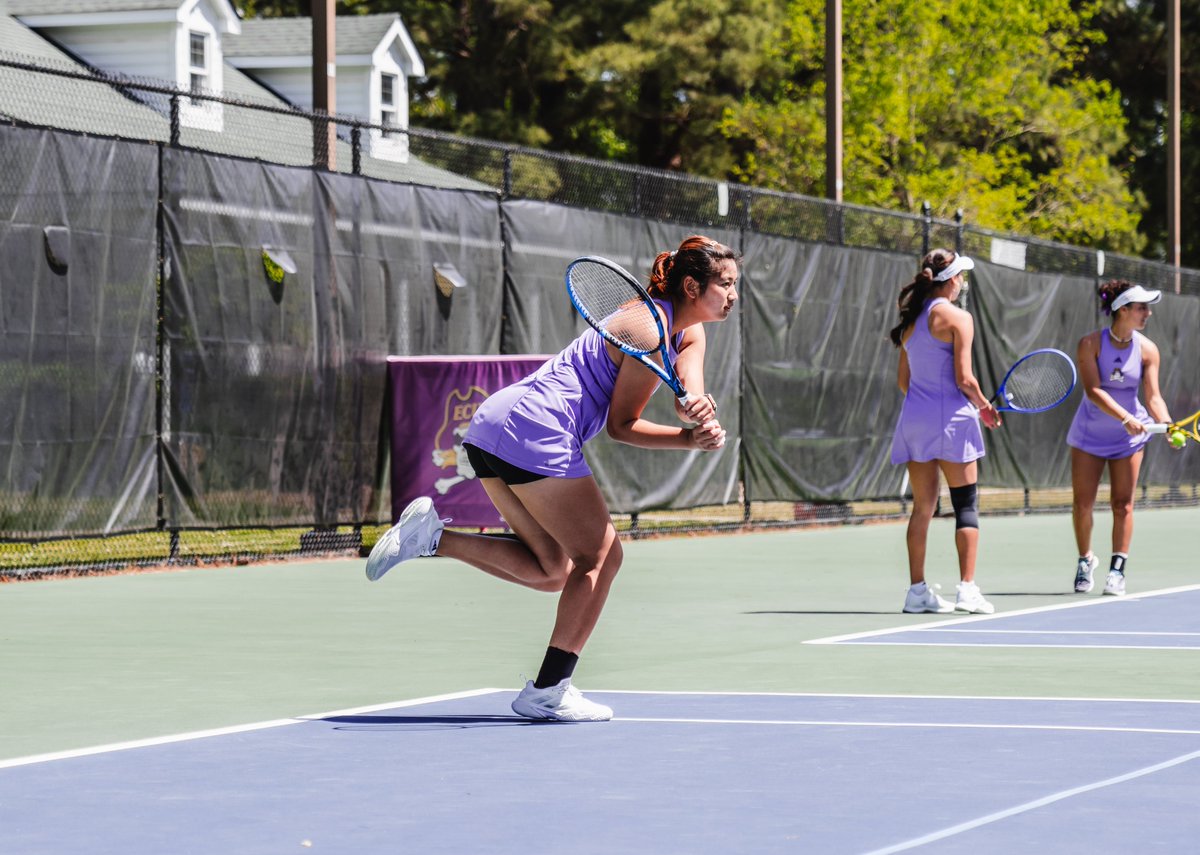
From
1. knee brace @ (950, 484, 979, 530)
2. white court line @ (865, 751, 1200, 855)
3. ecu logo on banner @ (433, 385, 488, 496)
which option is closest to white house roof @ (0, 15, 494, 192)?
ecu logo on banner @ (433, 385, 488, 496)

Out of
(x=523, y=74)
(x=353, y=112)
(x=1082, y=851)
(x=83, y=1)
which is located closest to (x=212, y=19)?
(x=83, y=1)

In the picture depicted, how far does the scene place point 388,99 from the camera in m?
33.3

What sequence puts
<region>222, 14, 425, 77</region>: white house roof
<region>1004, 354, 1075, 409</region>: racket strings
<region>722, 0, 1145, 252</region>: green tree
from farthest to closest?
<region>222, 14, 425, 77</region>: white house roof → <region>722, 0, 1145, 252</region>: green tree → <region>1004, 354, 1075, 409</region>: racket strings

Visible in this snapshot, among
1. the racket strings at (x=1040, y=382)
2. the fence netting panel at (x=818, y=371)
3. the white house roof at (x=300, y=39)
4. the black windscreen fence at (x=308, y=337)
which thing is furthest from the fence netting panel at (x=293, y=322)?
the white house roof at (x=300, y=39)

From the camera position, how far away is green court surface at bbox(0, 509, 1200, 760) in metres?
7.11

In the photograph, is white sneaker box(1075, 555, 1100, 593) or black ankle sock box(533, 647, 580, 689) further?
white sneaker box(1075, 555, 1100, 593)

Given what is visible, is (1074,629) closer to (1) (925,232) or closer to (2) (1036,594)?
(2) (1036,594)

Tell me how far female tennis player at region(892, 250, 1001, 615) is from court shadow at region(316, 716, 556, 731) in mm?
4157

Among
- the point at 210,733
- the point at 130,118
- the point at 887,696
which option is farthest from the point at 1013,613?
the point at 130,118

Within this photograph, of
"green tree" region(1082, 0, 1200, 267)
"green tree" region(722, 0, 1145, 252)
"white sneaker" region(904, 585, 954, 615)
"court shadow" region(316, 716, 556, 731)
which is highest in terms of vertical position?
"green tree" region(1082, 0, 1200, 267)

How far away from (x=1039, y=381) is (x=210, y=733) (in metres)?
7.22

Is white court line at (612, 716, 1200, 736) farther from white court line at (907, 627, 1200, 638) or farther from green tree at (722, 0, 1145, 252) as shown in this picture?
green tree at (722, 0, 1145, 252)

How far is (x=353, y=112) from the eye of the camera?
3303 centimetres

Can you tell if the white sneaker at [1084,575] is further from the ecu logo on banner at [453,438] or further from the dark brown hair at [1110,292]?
the ecu logo on banner at [453,438]
